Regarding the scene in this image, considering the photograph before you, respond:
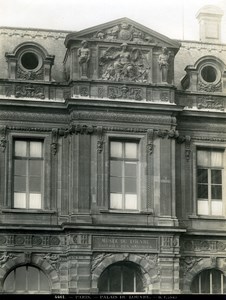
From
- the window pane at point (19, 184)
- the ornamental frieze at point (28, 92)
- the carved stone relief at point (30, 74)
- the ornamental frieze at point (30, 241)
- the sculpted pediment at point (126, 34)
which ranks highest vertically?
the sculpted pediment at point (126, 34)

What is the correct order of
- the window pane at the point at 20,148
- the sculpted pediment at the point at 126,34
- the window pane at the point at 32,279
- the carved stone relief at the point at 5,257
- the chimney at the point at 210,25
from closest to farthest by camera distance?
the carved stone relief at the point at 5,257, the window pane at the point at 32,279, the window pane at the point at 20,148, the sculpted pediment at the point at 126,34, the chimney at the point at 210,25

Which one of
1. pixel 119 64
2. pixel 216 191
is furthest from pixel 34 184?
pixel 216 191

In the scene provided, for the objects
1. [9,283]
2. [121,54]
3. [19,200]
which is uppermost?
[121,54]

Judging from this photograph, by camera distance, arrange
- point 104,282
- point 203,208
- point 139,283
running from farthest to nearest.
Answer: point 203,208, point 139,283, point 104,282

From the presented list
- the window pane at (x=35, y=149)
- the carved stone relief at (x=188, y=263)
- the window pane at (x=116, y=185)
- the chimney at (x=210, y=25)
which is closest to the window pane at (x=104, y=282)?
the carved stone relief at (x=188, y=263)

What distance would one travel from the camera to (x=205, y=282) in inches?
1102

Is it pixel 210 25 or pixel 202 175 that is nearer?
pixel 202 175

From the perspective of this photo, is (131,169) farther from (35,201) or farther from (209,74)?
(209,74)

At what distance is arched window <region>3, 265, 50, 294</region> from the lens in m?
26.6

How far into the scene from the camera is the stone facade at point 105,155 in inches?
1056

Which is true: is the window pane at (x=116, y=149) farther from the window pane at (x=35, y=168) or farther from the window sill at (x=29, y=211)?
the window sill at (x=29, y=211)

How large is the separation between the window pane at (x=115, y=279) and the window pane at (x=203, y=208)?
3.71 meters

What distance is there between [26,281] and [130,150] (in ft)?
18.6

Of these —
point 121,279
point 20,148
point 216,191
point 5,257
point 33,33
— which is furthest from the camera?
point 33,33
